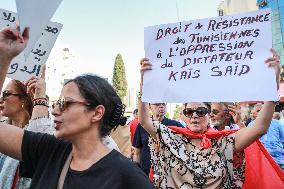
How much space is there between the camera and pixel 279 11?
1363 inches

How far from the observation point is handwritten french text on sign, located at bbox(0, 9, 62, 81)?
3424 mm

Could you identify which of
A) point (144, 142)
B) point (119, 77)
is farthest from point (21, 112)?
point (119, 77)

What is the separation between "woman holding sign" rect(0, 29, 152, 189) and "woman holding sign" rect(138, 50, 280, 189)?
1.04 meters

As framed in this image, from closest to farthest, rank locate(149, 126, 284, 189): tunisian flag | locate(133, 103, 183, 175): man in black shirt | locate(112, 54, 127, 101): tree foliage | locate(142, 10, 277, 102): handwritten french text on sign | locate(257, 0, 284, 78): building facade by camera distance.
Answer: locate(142, 10, 277, 102): handwritten french text on sign → locate(149, 126, 284, 189): tunisian flag → locate(133, 103, 183, 175): man in black shirt → locate(257, 0, 284, 78): building facade → locate(112, 54, 127, 101): tree foliage

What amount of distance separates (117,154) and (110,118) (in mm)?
303

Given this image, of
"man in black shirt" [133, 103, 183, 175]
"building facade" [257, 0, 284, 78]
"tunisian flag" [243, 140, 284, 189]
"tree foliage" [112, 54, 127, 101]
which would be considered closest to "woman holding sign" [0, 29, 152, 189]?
"tunisian flag" [243, 140, 284, 189]

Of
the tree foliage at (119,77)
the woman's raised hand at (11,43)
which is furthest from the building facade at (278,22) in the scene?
the tree foliage at (119,77)

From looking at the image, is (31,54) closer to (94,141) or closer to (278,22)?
(94,141)

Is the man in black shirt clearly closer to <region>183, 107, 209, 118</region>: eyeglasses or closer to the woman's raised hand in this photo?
<region>183, 107, 209, 118</region>: eyeglasses

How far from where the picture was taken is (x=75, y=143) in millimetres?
2107

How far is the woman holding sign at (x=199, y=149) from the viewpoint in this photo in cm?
306

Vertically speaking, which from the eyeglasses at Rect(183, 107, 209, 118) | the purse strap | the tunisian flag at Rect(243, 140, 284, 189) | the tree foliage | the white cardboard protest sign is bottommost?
the tunisian flag at Rect(243, 140, 284, 189)

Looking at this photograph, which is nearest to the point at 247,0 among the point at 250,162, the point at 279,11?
the point at 279,11

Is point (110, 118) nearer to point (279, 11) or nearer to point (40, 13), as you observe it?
point (40, 13)
